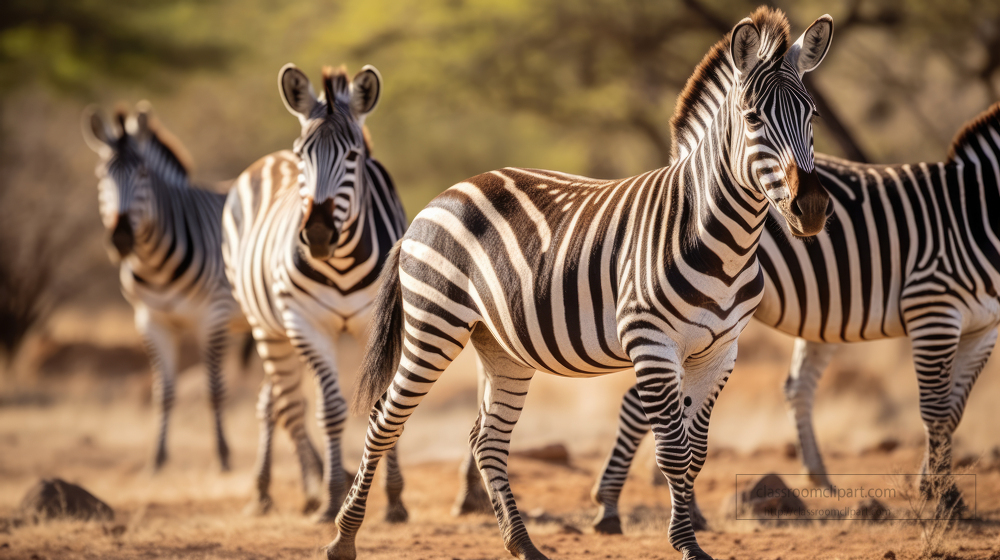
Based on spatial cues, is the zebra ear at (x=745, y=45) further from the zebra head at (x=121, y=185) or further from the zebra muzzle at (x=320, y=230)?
the zebra head at (x=121, y=185)

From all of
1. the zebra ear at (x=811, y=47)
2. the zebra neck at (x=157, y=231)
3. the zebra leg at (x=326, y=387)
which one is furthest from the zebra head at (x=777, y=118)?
the zebra neck at (x=157, y=231)

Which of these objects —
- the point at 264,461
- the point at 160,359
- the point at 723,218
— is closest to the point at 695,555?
the point at 723,218

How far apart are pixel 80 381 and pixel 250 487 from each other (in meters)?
7.55

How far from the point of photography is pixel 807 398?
709 cm

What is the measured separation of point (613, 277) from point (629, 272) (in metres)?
0.12

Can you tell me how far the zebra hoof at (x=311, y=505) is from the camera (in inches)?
278

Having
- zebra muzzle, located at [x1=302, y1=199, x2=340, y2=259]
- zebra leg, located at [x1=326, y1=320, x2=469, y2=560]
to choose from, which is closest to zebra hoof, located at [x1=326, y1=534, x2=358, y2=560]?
zebra leg, located at [x1=326, y1=320, x2=469, y2=560]

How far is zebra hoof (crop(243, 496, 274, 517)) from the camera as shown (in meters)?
7.17

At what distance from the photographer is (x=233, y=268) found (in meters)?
7.49

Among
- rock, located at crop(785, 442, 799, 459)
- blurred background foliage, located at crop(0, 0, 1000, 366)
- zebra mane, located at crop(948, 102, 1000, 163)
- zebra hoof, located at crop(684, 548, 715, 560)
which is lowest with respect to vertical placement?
zebra hoof, located at crop(684, 548, 715, 560)

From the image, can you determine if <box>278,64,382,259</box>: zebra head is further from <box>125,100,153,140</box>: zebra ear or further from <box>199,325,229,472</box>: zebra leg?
<box>125,100,153,140</box>: zebra ear

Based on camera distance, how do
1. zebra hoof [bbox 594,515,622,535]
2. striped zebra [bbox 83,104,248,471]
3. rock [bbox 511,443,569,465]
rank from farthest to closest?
striped zebra [bbox 83,104,248,471] → rock [bbox 511,443,569,465] → zebra hoof [bbox 594,515,622,535]

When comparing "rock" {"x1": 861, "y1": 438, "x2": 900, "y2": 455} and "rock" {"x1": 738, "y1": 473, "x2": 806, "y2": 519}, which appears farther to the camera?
"rock" {"x1": 861, "y1": 438, "x2": 900, "y2": 455}

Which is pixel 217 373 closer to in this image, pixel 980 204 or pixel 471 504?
pixel 471 504
